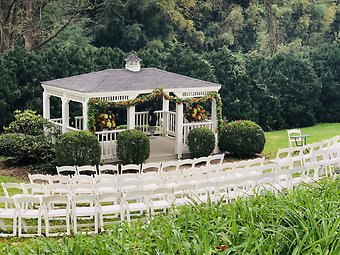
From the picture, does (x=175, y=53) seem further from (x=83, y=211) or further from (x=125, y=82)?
(x=83, y=211)

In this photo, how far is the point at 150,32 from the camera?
1439 inches

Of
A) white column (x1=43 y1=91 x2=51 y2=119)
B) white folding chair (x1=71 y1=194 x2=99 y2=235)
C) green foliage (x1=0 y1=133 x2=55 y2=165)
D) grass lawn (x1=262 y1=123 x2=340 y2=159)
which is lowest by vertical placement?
grass lawn (x1=262 y1=123 x2=340 y2=159)

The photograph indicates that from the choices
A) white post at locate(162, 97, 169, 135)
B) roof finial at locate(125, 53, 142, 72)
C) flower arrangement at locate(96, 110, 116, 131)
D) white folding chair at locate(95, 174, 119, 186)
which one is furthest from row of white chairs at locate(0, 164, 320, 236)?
white post at locate(162, 97, 169, 135)

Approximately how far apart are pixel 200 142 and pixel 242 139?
1.55 metres

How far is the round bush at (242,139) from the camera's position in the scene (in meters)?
21.4

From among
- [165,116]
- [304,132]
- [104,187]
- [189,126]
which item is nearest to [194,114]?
[189,126]

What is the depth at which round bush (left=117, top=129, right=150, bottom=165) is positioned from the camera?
755 inches

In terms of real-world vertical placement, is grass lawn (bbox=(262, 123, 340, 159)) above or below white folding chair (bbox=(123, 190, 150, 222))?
below

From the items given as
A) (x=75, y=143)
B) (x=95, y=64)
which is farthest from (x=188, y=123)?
(x=95, y=64)

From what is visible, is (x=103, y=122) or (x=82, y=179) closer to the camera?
(x=82, y=179)

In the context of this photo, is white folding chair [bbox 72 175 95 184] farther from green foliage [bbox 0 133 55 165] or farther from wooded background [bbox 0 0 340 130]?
wooded background [bbox 0 0 340 130]

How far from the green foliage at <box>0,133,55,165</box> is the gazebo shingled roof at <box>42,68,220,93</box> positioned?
1.97m

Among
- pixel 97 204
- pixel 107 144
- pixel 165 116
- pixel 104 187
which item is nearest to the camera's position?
pixel 97 204

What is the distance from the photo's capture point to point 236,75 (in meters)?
29.2
